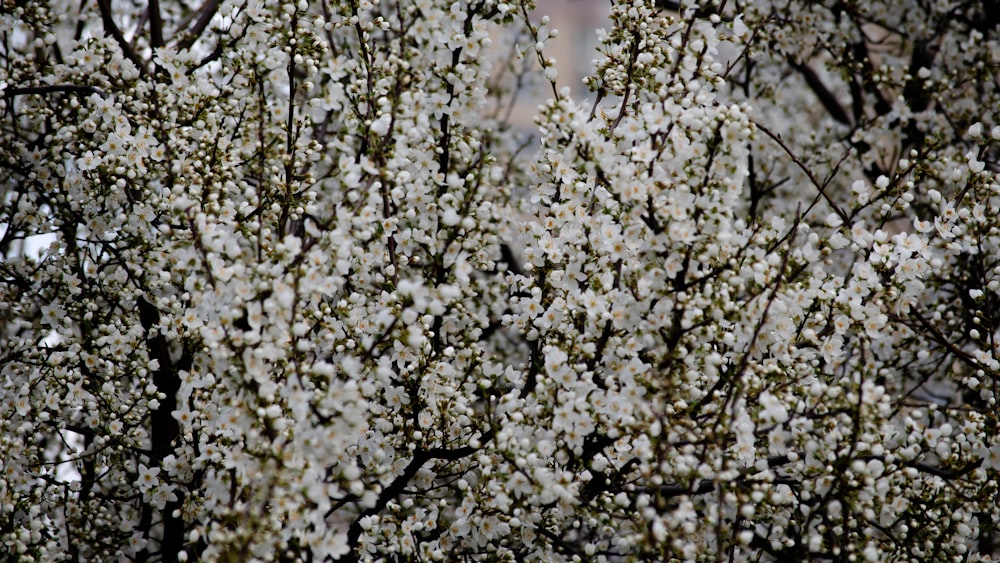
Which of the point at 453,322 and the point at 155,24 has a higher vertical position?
the point at 155,24

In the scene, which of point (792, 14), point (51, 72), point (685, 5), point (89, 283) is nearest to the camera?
point (685, 5)

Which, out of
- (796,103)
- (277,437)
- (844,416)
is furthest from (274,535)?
(796,103)

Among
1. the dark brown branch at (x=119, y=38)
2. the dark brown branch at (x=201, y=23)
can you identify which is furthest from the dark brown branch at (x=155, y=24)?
the dark brown branch at (x=119, y=38)

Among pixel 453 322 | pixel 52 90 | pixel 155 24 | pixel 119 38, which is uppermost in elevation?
pixel 155 24

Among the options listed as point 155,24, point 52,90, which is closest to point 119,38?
point 155,24

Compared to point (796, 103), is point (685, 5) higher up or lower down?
lower down

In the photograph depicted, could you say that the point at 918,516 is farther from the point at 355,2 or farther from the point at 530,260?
the point at 355,2

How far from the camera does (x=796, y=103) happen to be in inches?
368

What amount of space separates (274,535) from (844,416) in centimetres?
243

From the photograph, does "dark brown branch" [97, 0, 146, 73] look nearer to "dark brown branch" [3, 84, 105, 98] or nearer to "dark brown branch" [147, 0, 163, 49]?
"dark brown branch" [147, 0, 163, 49]

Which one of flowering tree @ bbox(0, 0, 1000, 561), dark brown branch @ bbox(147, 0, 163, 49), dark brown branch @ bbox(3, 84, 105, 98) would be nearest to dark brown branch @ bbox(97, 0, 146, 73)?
flowering tree @ bbox(0, 0, 1000, 561)

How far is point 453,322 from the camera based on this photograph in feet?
16.1

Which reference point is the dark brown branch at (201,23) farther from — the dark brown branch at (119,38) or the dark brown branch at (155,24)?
the dark brown branch at (119,38)

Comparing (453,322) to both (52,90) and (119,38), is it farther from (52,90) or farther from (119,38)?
(119,38)
